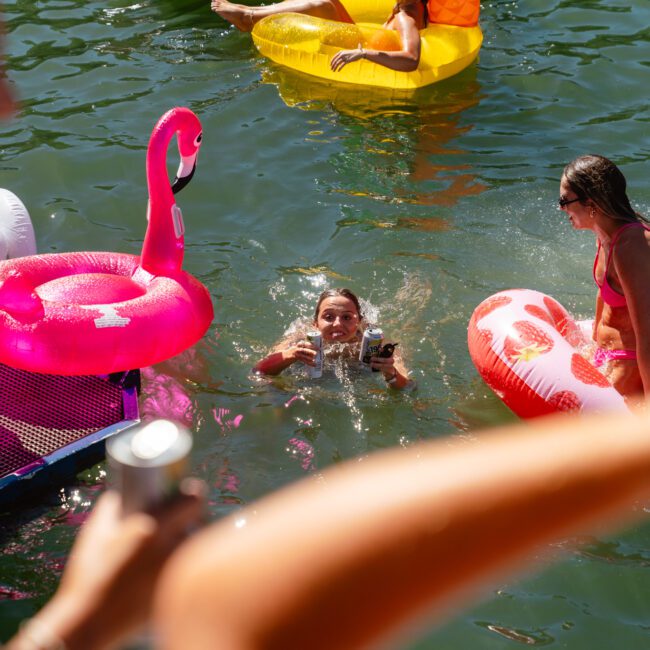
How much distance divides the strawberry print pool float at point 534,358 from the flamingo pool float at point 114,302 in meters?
1.41

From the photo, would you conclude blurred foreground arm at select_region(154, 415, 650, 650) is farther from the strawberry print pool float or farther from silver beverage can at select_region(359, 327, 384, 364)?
silver beverage can at select_region(359, 327, 384, 364)

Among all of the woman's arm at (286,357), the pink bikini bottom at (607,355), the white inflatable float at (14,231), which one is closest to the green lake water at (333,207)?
the woman's arm at (286,357)

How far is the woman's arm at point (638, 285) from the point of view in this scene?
12.3ft

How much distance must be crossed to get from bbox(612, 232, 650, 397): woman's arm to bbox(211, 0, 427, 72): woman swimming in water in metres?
4.16

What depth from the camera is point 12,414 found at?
13.0ft

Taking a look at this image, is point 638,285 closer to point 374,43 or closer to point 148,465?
point 148,465

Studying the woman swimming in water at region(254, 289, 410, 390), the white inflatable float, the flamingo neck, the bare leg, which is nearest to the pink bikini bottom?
the woman swimming in water at region(254, 289, 410, 390)

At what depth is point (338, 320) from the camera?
15.4ft

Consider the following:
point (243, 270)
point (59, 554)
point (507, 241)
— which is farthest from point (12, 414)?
point (507, 241)

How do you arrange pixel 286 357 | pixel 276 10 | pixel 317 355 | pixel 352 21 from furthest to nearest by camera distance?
pixel 352 21, pixel 276 10, pixel 286 357, pixel 317 355

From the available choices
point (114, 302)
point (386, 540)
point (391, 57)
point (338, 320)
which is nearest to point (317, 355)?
point (338, 320)

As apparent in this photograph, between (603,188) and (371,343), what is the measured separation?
1.27 m

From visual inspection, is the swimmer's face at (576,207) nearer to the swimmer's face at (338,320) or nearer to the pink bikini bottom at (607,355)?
the pink bikini bottom at (607,355)

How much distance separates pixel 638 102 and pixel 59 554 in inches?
256
